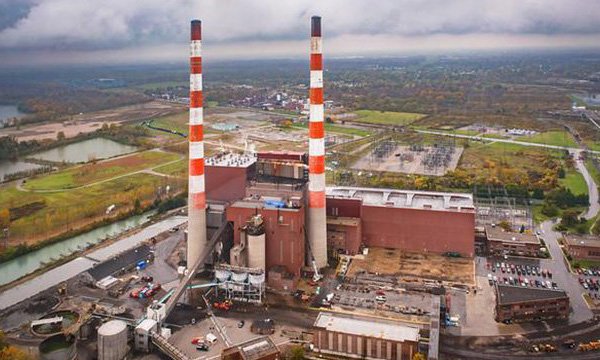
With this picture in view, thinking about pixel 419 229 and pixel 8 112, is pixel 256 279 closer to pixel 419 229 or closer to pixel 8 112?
pixel 419 229

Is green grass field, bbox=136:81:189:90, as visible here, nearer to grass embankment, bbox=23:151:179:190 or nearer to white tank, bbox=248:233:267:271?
grass embankment, bbox=23:151:179:190

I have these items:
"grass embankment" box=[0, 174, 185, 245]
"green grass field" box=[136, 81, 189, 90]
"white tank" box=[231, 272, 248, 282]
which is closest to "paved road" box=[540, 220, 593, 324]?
"white tank" box=[231, 272, 248, 282]

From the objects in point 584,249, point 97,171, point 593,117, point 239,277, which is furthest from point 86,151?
point 593,117

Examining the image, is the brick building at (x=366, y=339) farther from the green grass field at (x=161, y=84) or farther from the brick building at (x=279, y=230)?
the green grass field at (x=161, y=84)

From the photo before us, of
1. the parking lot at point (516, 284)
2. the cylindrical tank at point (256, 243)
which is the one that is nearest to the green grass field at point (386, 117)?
the parking lot at point (516, 284)

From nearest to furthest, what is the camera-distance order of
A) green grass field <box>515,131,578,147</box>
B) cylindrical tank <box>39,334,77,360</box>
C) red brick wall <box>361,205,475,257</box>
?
cylindrical tank <box>39,334,77,360</box> → red brick wall <box>361,205,475,257</box> → green grass field <box>515,131,578,147</box>
